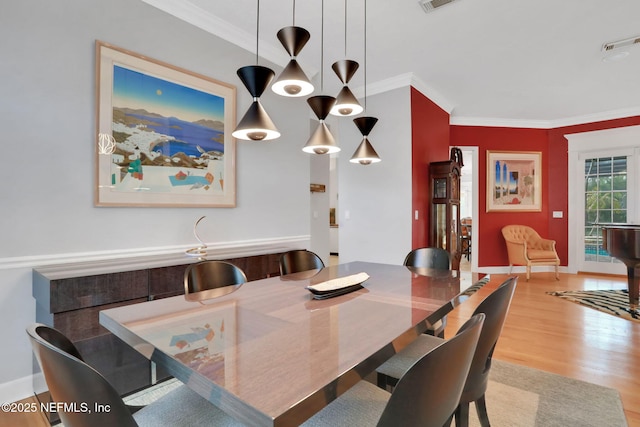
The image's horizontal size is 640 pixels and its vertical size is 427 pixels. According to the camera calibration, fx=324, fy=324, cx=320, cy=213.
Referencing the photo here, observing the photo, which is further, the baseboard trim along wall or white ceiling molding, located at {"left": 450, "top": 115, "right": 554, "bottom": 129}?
white ceiling molding, located at {"left": 450, "top": 115, "right": 554, "bottom": 129}

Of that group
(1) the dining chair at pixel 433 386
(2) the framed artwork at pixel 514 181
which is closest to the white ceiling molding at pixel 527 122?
(2) the framed artwork at pixel 514 181

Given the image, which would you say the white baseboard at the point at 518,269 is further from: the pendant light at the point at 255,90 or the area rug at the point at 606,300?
the pendant light at the point at 255,90

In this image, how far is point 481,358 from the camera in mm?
1269

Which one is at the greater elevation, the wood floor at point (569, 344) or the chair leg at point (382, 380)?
the chair leg at point (382, 380)

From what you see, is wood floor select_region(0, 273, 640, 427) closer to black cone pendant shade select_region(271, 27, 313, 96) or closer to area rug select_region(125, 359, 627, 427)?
area rug select_region(125, 359, 627, 427)

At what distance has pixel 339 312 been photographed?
4.20 feet

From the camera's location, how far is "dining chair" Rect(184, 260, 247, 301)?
1.67 meters

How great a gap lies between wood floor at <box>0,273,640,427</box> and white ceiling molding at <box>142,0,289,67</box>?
2952 millimetres

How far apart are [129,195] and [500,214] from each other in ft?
20.1

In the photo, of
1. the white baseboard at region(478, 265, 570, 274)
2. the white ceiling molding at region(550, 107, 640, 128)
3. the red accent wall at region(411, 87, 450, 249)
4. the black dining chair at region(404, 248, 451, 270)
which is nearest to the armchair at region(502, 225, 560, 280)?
the white baseboard at region(478, 265, 570, 274)

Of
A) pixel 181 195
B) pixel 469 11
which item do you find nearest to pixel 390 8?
pixel 469 11

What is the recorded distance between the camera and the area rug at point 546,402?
178 centimetres

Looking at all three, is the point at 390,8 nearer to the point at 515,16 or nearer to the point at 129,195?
the point at 515,16

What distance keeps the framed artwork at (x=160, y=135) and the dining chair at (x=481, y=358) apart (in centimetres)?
211
